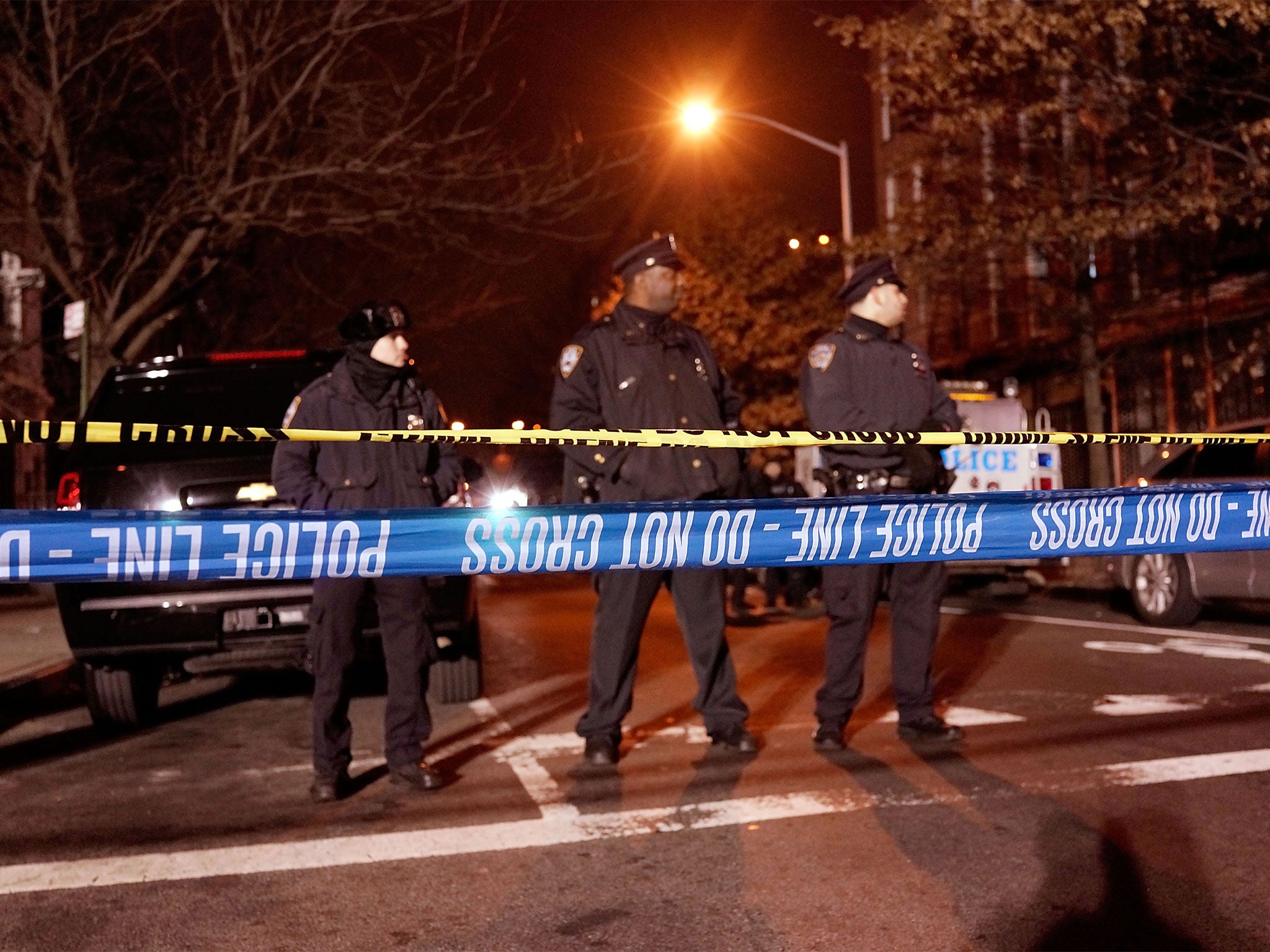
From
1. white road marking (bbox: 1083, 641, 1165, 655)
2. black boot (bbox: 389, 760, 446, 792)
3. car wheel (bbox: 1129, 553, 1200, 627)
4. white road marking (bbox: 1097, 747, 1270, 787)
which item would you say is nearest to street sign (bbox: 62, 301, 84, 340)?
black boot (bbox: 389, 760, 446, 792)

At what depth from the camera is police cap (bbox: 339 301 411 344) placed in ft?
17.0

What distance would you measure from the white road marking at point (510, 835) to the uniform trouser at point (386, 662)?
0.68m

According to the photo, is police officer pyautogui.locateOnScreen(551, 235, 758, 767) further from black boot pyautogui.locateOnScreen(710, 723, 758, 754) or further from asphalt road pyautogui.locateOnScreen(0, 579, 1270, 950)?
asphalt road pyautogui.locateOnScreen(0, 579, 1270, 950)

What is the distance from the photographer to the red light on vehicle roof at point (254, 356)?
23.6ft

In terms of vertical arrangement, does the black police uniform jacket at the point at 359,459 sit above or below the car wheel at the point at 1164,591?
above

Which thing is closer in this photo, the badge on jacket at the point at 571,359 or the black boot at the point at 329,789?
the black boot at the point at 329,789

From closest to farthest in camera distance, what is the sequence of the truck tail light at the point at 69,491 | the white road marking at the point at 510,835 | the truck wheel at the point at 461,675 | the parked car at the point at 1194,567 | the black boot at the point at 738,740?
the white road marking at the point at 510,835 → the black boot at the point at 738,740 → the truck tail light at the point at 69,491 → the truck wheel at the point at 461,675 → the parked car at the point at 1194,567

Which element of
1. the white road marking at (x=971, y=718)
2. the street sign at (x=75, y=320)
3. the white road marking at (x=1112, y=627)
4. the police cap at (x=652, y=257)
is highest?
the street sign at (x=75, y=320)

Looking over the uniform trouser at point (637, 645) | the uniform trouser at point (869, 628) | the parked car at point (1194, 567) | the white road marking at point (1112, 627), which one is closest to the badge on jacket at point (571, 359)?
the uniform trouser at point (637, 645)

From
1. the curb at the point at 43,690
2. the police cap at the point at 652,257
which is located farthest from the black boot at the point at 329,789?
the curb at the point at 43,690

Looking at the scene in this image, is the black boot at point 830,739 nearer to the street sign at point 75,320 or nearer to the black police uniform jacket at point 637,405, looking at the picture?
the black police uniform jacket at point 637,405

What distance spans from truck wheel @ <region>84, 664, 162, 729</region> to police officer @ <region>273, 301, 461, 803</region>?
6.41 ft

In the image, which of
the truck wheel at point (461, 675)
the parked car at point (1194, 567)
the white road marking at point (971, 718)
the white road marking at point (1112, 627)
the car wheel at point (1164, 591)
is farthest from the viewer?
the car wheel at point (1164, 591)

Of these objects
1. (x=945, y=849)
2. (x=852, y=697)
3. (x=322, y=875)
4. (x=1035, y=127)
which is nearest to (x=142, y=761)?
(x=322, y=875)
